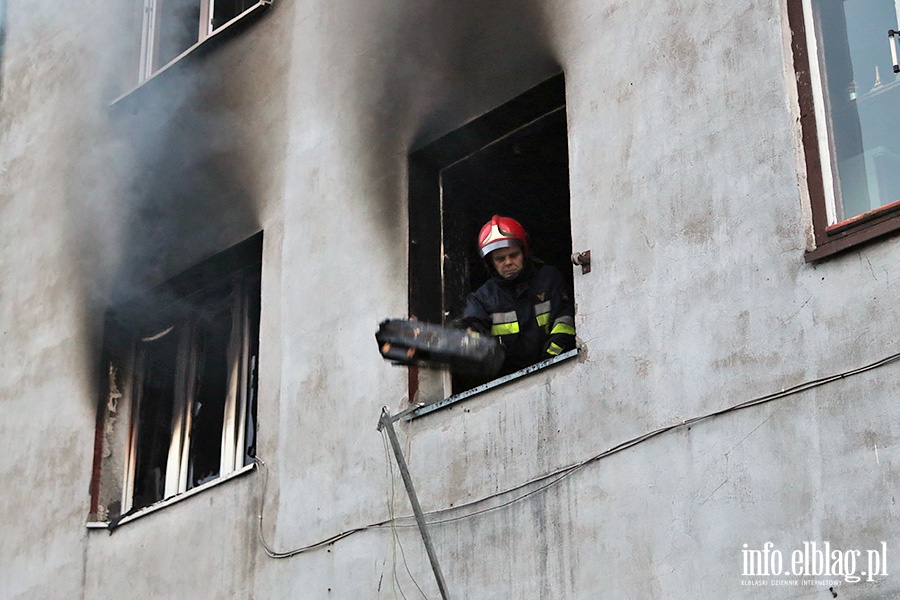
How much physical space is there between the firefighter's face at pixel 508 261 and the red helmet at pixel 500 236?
0.03 metres

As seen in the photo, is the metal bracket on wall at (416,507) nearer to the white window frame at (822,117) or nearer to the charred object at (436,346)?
the charred object at (436,346)

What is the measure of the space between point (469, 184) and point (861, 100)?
287cm

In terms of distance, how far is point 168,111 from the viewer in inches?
405

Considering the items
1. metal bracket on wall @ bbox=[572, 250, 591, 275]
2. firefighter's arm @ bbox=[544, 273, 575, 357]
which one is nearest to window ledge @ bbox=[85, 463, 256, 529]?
firefighter's arm @ bbox=[544, 273, 575, 357]

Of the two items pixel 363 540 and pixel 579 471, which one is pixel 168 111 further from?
pixel 579 471

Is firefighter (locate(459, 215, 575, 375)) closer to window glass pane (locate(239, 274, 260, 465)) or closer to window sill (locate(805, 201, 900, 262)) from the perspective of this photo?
window sill (locate(805, 201, 900, 262))

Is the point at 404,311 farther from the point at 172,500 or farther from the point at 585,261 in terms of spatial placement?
the point at 172,500

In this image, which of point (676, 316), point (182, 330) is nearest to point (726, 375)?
point (676, 316)

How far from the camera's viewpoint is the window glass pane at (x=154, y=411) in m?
9.88

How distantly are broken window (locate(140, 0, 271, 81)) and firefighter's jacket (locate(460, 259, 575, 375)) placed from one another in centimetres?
373

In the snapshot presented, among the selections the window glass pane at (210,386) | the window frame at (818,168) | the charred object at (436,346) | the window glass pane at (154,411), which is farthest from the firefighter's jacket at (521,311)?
the window glass pane at (154,411)

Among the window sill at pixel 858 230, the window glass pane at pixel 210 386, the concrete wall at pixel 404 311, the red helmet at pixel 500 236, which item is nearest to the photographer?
the window sill at pixel 858 230

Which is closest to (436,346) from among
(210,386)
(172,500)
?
(172,500)

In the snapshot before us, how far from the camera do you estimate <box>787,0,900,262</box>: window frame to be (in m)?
5.82
